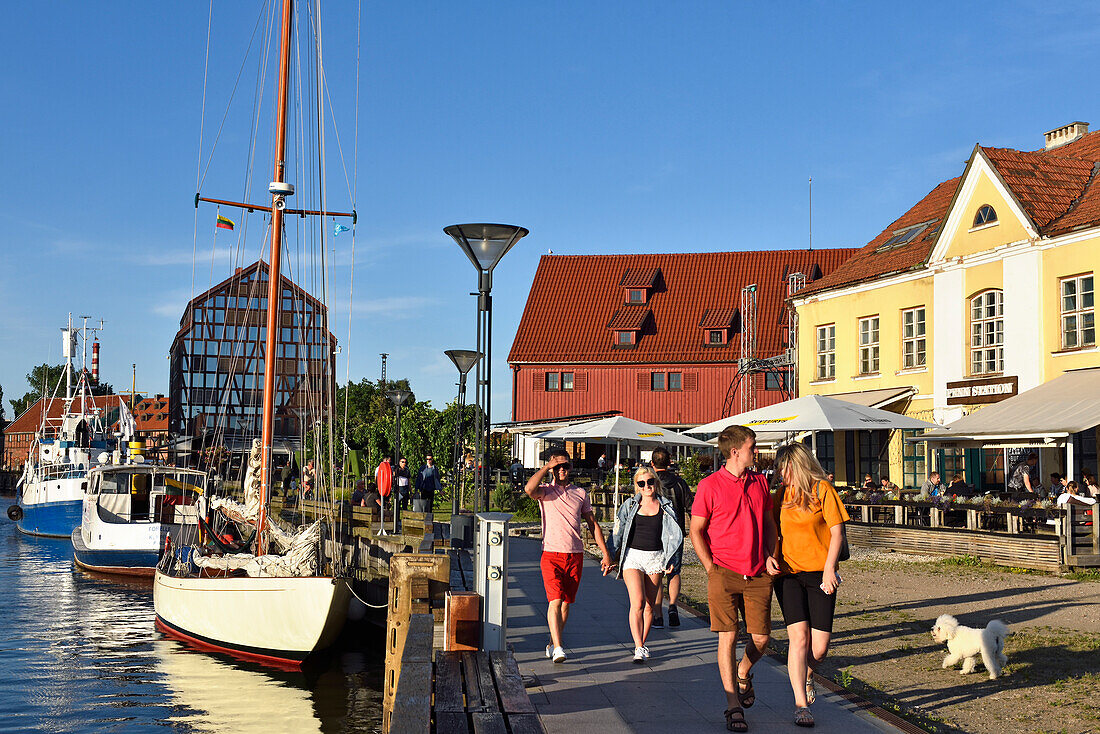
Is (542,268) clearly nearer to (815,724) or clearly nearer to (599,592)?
(599,592)

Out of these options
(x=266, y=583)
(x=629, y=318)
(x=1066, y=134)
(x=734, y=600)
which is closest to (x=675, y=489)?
(x=734, y=600)

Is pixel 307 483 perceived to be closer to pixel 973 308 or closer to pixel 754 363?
pixel 754 363

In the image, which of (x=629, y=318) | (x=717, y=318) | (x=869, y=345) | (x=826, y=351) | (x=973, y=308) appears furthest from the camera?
(x=629, y=318)

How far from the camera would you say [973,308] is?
92.0 ft

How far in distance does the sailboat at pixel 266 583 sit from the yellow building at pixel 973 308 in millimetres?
13327

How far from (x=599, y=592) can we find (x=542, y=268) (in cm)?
4507

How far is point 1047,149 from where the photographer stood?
34125mm

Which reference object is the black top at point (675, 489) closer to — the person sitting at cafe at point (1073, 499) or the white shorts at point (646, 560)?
the white shorts at point (646, 560)

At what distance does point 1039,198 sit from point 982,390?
4.79 metres

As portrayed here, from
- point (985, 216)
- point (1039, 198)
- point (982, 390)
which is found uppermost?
point (1039, 198)

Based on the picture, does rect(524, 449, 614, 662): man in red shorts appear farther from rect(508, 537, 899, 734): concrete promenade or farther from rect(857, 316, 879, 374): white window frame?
rect(857, 316, 879, 374): white window frame

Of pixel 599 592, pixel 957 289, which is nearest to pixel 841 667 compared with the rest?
pixel 599 592

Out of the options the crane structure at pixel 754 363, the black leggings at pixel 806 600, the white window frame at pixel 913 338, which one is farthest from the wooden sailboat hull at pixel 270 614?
the crane structure at pixel 754 363

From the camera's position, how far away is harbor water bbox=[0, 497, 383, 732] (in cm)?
1505
